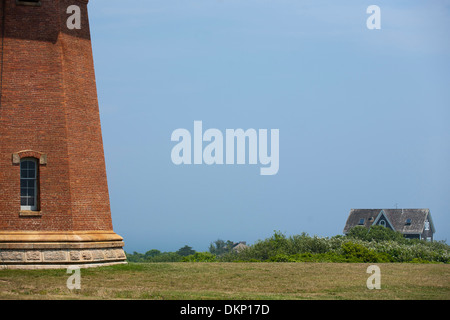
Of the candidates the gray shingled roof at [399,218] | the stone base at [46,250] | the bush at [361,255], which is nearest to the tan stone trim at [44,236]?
the stone base at [46,250]

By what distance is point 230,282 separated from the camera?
2650 centimetres

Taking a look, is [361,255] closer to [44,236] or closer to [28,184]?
[44,236]

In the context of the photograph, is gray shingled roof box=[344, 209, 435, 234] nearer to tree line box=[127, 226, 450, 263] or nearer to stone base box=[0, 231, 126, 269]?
tree line box=[127, 226, 450, 263]

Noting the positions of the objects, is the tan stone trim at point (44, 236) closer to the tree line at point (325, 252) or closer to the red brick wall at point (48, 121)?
the red brick wall at point (48, 121)

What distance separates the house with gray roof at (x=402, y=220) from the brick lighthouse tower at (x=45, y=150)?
82133mm

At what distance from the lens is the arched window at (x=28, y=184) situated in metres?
28.7

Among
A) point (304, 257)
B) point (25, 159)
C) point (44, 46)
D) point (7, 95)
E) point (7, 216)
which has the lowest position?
point (304, 257)

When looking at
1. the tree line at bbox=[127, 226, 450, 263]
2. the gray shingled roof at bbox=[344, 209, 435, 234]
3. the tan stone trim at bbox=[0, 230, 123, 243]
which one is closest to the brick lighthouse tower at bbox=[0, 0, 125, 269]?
the tan stone trim at bbox=[0, 230, 123, 243]

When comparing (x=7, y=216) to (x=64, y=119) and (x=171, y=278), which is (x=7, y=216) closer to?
(x=64, y=119)

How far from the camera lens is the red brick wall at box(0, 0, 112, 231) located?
2848cm
